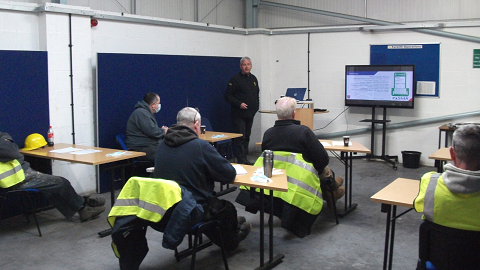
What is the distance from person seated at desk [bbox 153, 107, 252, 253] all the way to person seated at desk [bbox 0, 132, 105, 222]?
1.74 meters

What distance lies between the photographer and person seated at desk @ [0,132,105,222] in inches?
169

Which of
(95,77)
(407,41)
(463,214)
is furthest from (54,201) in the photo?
(407,41)

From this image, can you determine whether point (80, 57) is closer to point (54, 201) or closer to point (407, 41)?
point (54, 201)

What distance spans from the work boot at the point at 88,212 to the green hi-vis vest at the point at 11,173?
0.72 m

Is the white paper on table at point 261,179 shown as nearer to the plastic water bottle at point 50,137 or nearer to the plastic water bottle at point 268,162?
the plastic water bottle at point 268,162

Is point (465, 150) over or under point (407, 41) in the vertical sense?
under

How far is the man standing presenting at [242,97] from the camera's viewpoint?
743cm

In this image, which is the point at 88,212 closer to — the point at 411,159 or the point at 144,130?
the point at 144,130

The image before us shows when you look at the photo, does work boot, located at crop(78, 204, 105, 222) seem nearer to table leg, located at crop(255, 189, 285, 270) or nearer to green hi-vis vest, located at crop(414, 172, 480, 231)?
table leg, located at crop(255, 189, 285, 270)

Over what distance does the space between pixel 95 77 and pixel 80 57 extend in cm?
32

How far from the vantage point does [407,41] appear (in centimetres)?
774

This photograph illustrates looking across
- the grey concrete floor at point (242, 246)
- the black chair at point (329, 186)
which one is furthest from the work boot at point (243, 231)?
the black chair at point (329, 186)

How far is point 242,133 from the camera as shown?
300 inches

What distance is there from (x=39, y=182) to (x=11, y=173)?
30 centimetres
